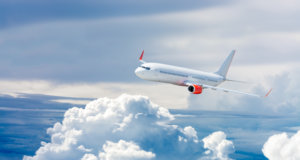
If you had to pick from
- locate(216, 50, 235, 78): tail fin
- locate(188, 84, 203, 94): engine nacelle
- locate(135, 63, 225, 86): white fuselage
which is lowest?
locate(188, 84, 203, 94): engine nacelle

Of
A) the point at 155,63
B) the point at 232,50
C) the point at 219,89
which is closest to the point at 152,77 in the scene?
the point at 155,63

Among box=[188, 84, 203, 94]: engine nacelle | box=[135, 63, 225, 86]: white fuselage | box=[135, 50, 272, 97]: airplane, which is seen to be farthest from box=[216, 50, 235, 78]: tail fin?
box=[188, 84, 203, 94]: engine nacelle

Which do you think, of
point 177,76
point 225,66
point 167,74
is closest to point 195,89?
point 177,76

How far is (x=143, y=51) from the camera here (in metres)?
116

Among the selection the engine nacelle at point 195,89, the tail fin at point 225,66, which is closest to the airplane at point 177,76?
the engine nacelle at point 195,89

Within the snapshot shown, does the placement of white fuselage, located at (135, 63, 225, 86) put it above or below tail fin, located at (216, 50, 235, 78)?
below

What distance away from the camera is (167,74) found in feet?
342

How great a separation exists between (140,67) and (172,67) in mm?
8438

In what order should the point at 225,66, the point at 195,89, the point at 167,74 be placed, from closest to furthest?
the point at 167,74, the point at 195,89, the point at 225,66

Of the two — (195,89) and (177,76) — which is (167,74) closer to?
(177,76)

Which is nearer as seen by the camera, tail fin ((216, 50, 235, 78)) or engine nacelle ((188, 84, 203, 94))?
engine nacelle ((188, 84, 203, 94))

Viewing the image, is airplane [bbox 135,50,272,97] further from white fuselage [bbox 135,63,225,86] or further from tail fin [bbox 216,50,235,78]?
tail fin [bbox 216,50,235,78]

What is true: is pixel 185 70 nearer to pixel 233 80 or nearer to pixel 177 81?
pixel 177 81

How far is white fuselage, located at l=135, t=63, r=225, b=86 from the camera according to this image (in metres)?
102
